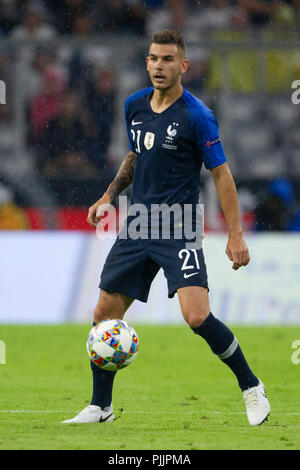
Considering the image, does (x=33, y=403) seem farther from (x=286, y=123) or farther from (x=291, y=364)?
(x=286, y=123)

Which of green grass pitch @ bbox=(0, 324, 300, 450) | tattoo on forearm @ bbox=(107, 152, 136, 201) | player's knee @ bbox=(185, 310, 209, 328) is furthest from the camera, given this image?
tattoo on forearm @ bbox=(107, 152, 136, 201)

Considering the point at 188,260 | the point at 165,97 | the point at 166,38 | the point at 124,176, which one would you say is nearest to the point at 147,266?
the point at 188,260

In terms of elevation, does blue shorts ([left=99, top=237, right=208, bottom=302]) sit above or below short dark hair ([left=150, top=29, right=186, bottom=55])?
below

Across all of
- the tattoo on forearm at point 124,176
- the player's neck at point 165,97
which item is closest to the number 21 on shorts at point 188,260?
the tattoo on forearm at point 124,176

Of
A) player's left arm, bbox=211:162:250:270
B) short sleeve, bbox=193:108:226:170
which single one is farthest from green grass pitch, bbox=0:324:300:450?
short sleeve, bbox=193:108:226:170

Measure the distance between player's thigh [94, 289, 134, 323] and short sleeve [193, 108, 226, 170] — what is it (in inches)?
39.4

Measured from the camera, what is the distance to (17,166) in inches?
529

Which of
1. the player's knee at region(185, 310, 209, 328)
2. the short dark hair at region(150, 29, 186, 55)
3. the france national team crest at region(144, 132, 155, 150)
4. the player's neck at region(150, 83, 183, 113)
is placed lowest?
the player's knee at region(185, 310, 209, 328)

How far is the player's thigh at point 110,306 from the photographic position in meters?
6.18

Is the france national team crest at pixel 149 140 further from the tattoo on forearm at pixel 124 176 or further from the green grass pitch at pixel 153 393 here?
the green grass pitch at pixel 153 393

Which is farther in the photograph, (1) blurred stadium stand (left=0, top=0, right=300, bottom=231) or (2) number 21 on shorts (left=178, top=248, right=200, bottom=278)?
(1) blurred stadium stand (left=0, top=0, right=300, bottom=231)

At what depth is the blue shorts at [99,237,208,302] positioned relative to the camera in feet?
19.7

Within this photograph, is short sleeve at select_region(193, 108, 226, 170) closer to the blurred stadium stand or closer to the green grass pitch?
the green grass pitch

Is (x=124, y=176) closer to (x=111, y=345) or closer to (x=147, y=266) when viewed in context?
(x=147, y=266)
